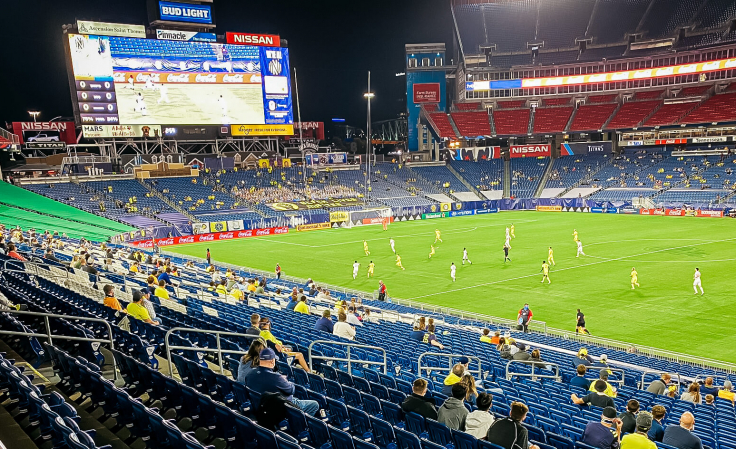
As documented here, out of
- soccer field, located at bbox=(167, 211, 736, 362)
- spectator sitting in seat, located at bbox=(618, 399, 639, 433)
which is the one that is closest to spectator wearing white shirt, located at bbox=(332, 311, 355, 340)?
spectator sitting in seat, located at bbox=(618, 399, 639, 433)

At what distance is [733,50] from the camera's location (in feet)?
226

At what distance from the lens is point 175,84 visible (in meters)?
61.4

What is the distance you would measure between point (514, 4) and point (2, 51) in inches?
2999

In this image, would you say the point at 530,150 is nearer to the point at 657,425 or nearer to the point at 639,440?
the point at 657,425

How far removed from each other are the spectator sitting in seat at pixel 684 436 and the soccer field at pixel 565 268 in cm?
1258

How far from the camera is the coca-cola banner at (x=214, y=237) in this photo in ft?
164

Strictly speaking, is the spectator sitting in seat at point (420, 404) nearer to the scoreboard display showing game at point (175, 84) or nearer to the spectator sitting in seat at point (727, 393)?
the spectator sitting in seat at point (727, 393)

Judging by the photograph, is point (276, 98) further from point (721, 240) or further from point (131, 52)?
point (721, 240)

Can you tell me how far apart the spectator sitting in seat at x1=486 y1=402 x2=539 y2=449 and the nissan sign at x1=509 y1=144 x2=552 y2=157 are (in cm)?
8467

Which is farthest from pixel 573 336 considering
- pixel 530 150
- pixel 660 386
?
pixel 530 150

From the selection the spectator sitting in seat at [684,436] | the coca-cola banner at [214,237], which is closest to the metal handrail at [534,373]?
the spectator sitting in seat at [684,436]

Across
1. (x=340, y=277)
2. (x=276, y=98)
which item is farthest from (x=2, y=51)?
(x=340, y=277)

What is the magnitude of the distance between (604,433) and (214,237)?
52.0 m

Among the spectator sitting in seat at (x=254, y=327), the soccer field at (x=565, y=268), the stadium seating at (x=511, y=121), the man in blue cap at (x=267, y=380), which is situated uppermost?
the stadium seating at (x=511, y=121)
